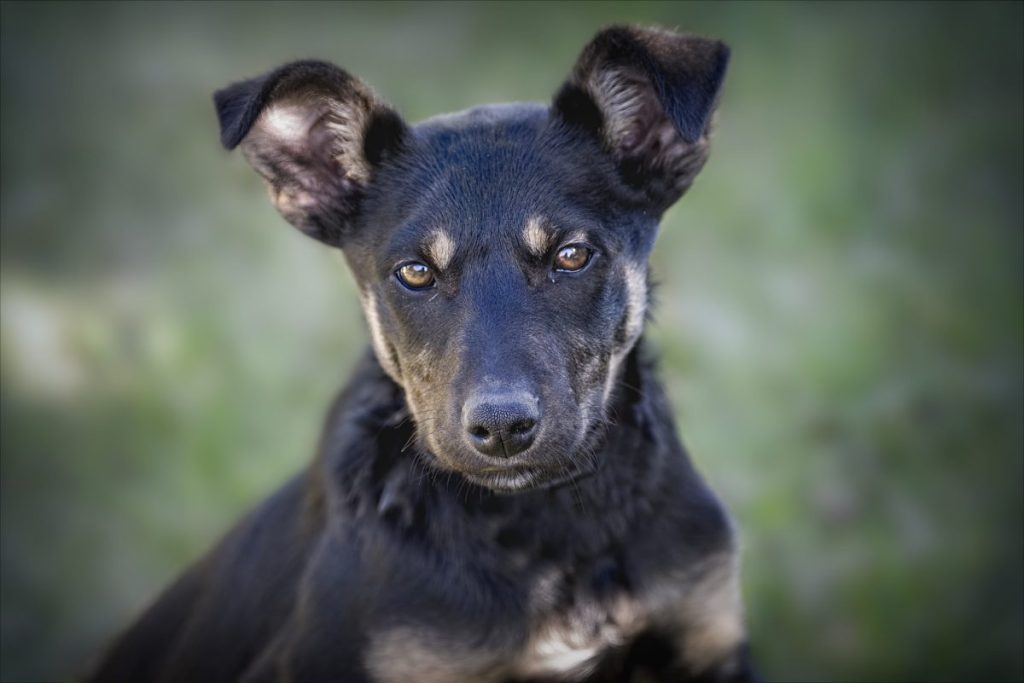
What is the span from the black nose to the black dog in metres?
0.02

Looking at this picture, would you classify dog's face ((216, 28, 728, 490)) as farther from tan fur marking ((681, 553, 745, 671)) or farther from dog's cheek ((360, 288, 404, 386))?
tan fur marking ((681, 553, 745, 671))

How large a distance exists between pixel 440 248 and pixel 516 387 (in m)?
0.68

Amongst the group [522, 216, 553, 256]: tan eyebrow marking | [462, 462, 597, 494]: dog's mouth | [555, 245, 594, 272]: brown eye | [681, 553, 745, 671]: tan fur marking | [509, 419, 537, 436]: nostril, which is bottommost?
[681, 553, 745, 671]: tan fur marking

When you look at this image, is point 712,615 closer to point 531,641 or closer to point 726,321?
point 531,641

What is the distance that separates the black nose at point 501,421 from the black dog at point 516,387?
2 centimetres

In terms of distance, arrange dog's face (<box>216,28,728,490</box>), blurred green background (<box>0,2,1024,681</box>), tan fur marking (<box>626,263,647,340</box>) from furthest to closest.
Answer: blurred green background (<box>0,2,1024,681</box>) → tan fur marking (<box>626,263,647,340</box>) → dog's face (<box>216,28,728,490</box>)

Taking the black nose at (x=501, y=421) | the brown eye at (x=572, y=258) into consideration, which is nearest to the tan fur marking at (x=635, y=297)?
the brown eye at (x=572, y=258)

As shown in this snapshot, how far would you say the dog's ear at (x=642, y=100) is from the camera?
4.25 meters

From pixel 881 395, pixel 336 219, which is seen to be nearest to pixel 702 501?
pixel 336 219

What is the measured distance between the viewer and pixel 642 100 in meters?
4.62

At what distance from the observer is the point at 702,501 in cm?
478

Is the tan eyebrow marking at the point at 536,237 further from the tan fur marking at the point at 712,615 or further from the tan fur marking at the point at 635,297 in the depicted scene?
the tan fur marking at the point at 712,615

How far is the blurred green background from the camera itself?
8.23m

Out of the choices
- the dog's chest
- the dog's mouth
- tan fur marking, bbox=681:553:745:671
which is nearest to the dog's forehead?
the dog's mouth
